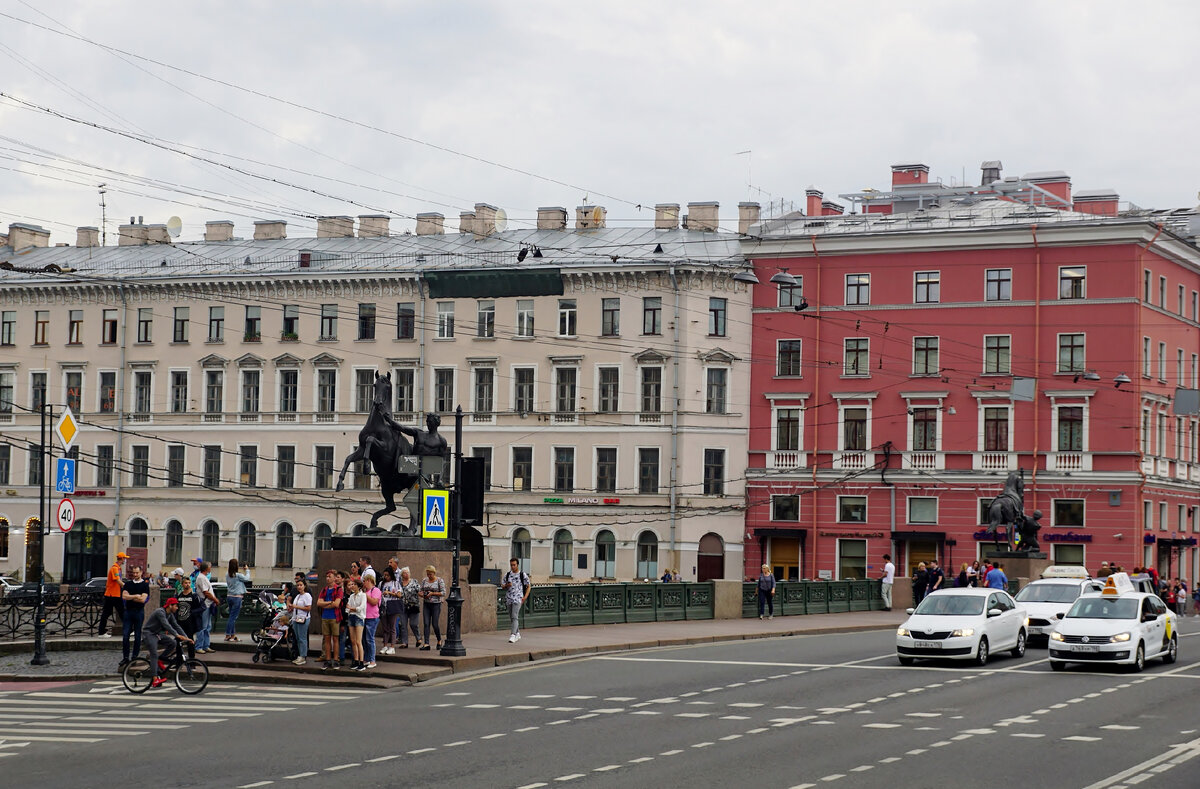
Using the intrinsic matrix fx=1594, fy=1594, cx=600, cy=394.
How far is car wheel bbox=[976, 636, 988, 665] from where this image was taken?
29828 mm

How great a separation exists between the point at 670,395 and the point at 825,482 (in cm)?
750

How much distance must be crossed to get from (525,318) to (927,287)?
17.5 meters

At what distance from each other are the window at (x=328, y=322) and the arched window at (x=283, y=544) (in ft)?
28.8

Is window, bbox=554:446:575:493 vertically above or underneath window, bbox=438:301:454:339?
underneath

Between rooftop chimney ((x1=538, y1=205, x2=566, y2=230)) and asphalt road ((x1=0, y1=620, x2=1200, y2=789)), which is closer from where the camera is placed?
asphalt road ((x1=0, y1=620, x2=1200, y2=789))

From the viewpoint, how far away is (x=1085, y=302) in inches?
2509

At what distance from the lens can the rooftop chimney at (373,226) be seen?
75.8m

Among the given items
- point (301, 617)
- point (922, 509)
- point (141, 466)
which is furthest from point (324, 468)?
point (301, 617)

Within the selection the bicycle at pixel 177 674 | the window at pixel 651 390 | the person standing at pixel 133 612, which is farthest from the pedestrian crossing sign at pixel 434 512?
the window at pixel 651 390

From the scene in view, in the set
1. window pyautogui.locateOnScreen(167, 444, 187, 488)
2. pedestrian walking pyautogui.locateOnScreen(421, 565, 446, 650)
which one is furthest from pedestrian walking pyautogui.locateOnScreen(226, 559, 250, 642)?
window pyautogui.locateOnScreen(167, 444, 187, 488)

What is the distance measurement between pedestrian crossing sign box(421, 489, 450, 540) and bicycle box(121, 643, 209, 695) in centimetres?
607

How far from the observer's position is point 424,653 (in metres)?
29.7

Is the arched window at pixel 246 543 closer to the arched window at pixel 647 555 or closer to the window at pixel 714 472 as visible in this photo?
the arched window at pixel 647 555

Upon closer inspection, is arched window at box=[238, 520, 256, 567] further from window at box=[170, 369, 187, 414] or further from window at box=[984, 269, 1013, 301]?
window at box=[984, 269, 1013, 301]
